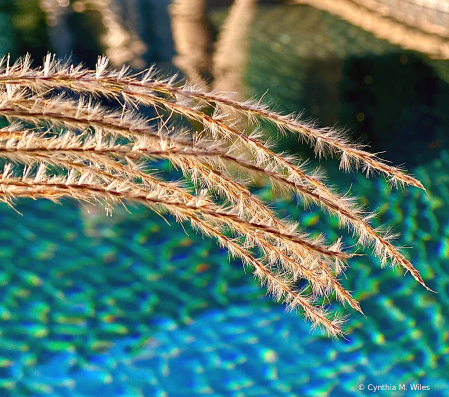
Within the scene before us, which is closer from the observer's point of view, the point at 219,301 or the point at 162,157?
the point at 162,157

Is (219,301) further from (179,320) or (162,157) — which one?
(162,157)

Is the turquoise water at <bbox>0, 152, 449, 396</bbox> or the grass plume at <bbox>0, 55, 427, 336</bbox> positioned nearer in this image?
the grass plume at <bbox>0, 55, 427, 336</bbox>

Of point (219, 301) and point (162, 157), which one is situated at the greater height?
point (162, 157)

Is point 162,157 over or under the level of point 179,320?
over

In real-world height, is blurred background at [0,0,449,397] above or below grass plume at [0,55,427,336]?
below

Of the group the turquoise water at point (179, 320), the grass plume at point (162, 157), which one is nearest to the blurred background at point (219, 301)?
the turquoise water at point (179, 320)

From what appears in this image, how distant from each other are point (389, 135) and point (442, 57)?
2.95ft

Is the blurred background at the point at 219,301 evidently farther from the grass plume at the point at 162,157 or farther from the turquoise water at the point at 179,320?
the grass plume at the point at 162,157

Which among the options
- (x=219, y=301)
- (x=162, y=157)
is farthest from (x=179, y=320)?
(x=162, y=157)

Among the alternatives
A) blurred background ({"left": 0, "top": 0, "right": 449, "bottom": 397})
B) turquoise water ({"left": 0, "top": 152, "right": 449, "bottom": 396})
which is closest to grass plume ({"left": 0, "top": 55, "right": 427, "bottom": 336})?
blurred background ({"left": 0, "top": 0, "right": 449, "bottom": 397})

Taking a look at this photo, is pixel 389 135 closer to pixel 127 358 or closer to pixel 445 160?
pixel 445 160

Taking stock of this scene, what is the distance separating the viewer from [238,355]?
1.18 meters

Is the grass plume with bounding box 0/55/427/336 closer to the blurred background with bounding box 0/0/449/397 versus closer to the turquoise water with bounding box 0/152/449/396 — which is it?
the blurred background with bounding box 0/0/449/397

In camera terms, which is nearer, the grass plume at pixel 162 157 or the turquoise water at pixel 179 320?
the grass plume at pixel 162 157
